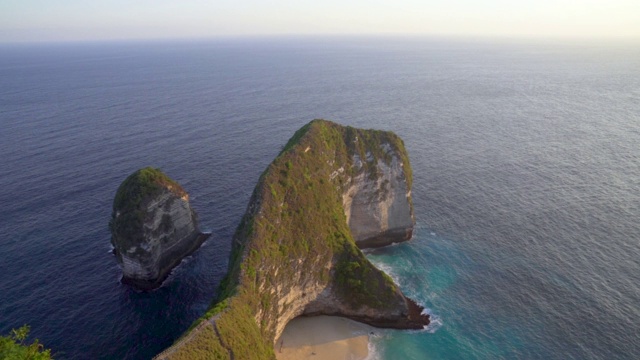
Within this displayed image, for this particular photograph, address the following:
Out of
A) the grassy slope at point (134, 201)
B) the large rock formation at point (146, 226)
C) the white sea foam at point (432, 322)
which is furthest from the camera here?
the large rock formation at point (146, 226)

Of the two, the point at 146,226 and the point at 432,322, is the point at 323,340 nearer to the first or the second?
the point at 432,322

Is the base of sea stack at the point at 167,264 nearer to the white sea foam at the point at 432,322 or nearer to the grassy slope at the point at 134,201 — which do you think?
the grassy slope at the point at 134,201

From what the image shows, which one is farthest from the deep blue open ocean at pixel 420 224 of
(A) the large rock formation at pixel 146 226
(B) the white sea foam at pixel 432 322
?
(A) the large rock formation at pixel 146 226

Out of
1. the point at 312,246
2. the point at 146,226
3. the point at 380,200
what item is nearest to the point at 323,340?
the point at 312,246

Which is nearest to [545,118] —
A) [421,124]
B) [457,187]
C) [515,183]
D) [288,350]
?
[421,124]

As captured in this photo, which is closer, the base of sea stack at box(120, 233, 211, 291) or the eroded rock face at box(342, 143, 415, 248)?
the base of sea stack at box(120, 233, 211, 291)

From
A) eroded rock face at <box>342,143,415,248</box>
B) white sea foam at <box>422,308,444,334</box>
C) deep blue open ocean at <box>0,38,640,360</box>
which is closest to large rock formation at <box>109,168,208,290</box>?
deep blue open ocean at <box>0,38,640,360</box>

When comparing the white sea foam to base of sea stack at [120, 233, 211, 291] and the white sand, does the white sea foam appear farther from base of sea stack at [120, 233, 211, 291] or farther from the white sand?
base of sea stack at [120, 233, 211, 291]
